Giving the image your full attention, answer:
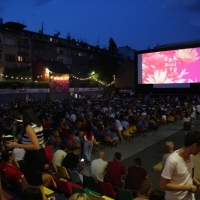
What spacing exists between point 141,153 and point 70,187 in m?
6.74

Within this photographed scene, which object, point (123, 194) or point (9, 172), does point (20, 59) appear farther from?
point (123, 194)

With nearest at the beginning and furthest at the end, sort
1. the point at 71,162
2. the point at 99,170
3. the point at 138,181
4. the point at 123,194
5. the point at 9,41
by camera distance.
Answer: the point at 123,194
the point at 138,181
the point at 99,170
the point at 71,162
the point at 9,41

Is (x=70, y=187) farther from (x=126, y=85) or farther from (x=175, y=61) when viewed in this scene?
(x=126, y=85)

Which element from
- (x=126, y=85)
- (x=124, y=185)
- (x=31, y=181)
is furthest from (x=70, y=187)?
(x=126, y=85)

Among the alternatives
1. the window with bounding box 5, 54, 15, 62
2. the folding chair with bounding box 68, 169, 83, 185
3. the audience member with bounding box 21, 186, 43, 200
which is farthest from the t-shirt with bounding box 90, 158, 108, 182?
the window with bounding box 5, 54, 15, 62

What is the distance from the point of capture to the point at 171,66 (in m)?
34.6

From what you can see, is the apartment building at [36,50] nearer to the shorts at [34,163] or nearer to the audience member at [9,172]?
the audience member at [9,172]

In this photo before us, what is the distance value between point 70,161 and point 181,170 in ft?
17.6

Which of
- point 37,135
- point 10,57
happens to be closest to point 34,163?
point 37,135

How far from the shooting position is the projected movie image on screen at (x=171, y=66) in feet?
108

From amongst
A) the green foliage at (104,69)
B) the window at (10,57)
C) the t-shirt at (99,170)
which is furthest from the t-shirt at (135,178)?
the green foliage at (104,69)

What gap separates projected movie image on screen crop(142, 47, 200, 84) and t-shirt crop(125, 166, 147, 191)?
1120 inches

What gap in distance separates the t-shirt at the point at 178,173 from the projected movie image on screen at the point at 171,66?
31.4 m

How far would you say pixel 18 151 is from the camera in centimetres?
814
